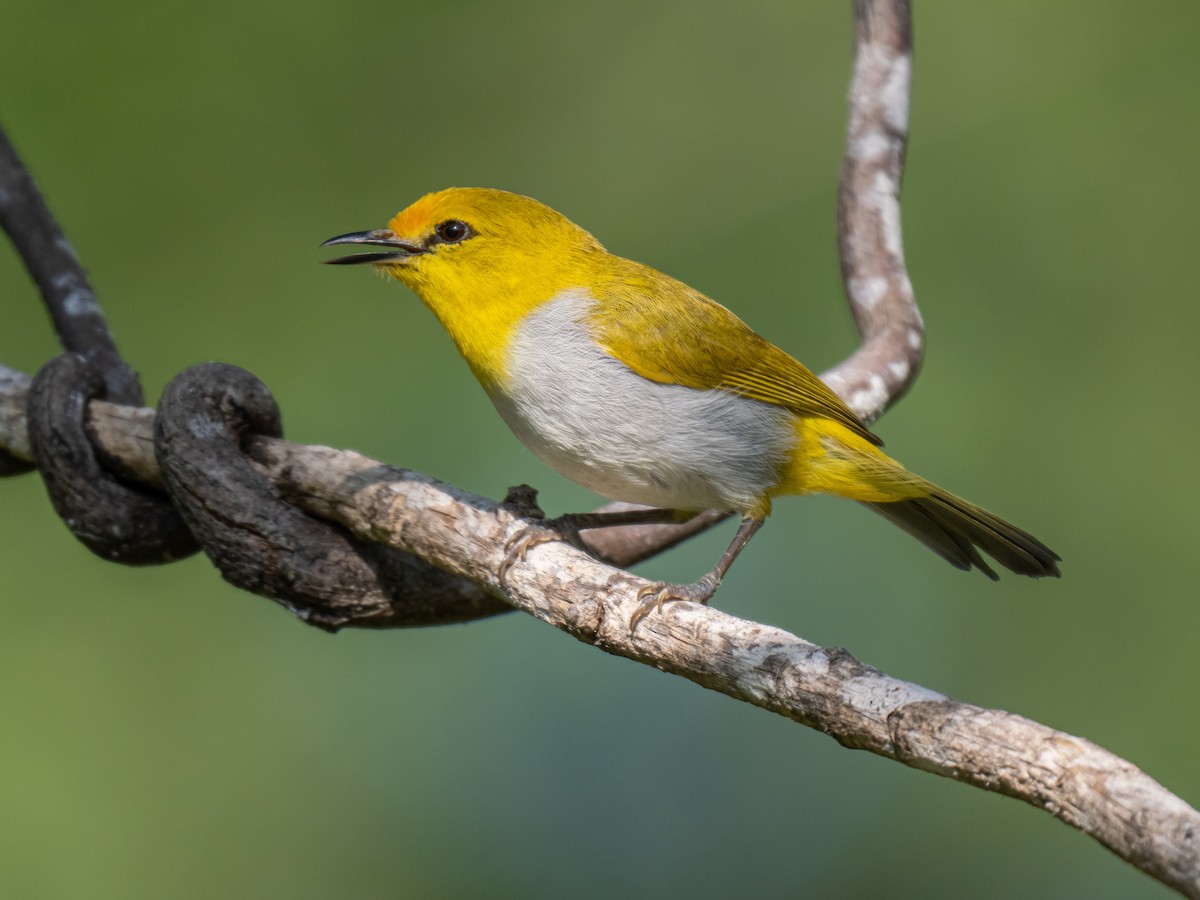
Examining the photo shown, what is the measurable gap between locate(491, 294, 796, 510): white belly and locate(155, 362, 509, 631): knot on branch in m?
0.45

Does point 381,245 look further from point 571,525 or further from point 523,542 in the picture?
point 523,542

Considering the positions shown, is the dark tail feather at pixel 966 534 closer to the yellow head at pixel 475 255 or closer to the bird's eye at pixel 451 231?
→ the yellow head at pixel 475 255

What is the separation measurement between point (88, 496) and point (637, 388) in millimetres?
1407

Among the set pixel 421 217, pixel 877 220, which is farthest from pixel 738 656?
pixel 877 220

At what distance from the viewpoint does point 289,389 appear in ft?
16.5

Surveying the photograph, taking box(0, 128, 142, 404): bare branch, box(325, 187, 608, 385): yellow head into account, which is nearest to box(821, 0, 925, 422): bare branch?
box(325, 187, 608, 385): yellow head

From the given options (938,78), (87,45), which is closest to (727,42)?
(938,78)

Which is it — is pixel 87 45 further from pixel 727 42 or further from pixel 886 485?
pixel 886 485

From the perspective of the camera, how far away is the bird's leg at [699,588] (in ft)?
6.88

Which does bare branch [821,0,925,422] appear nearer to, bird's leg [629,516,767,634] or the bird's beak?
bird's leg [629,516,767,634]

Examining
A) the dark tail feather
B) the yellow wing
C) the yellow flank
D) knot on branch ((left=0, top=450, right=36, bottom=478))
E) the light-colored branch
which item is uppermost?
the yellow wing

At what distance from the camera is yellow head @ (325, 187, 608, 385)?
318cm

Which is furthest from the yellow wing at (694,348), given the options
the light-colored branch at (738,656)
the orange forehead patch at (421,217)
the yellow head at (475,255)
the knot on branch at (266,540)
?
the knot on branch at (266,540)

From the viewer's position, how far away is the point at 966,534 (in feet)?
10.8
